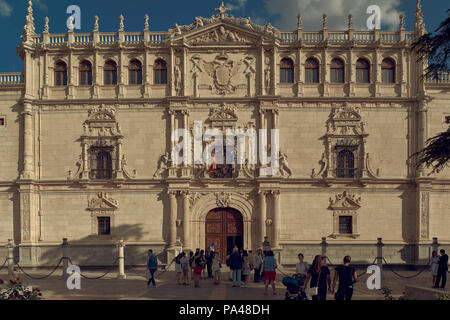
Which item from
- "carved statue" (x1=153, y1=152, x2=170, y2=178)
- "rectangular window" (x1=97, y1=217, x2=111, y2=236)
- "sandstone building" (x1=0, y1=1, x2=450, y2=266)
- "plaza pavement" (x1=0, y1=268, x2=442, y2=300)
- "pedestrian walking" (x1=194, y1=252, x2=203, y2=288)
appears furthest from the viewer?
"rectangular window" (x1=97, y1=217, x2=111, y2=236)

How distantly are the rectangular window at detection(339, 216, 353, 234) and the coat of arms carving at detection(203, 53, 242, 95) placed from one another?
36.3ft

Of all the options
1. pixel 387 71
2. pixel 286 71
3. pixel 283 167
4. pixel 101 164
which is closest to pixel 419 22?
pixel 387 71

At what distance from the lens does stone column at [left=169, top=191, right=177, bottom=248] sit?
1107 inches

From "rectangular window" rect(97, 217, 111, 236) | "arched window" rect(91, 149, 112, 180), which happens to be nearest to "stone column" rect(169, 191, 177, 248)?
"rectangular window" rect(97, 217, 111, 236)

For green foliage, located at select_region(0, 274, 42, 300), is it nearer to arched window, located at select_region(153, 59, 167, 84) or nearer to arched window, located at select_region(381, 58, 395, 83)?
arched window, located at select_region(153, 59, 167, 84)

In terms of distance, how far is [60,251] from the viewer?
28.5 m

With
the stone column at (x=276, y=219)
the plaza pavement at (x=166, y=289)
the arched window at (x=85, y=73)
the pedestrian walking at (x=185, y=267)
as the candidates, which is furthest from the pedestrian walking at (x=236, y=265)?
the arched window at (x=85, y=73)

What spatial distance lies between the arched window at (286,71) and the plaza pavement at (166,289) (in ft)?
42.0

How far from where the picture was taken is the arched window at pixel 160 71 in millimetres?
29594

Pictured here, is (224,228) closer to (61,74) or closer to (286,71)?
(286,71)

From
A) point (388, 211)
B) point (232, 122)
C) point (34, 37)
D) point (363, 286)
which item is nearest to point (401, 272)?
point (388, 211)

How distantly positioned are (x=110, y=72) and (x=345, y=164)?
16860mm

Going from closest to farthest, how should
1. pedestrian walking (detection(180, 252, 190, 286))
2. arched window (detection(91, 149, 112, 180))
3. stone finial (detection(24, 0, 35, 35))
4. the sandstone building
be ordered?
pedestrian walking (detection(180, 252, 190, 286))
the sandstone building
arched window (detection(91, 149, 112, 180))
stone finial (detection(24, 0, 35, 35))

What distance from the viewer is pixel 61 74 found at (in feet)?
97.8
